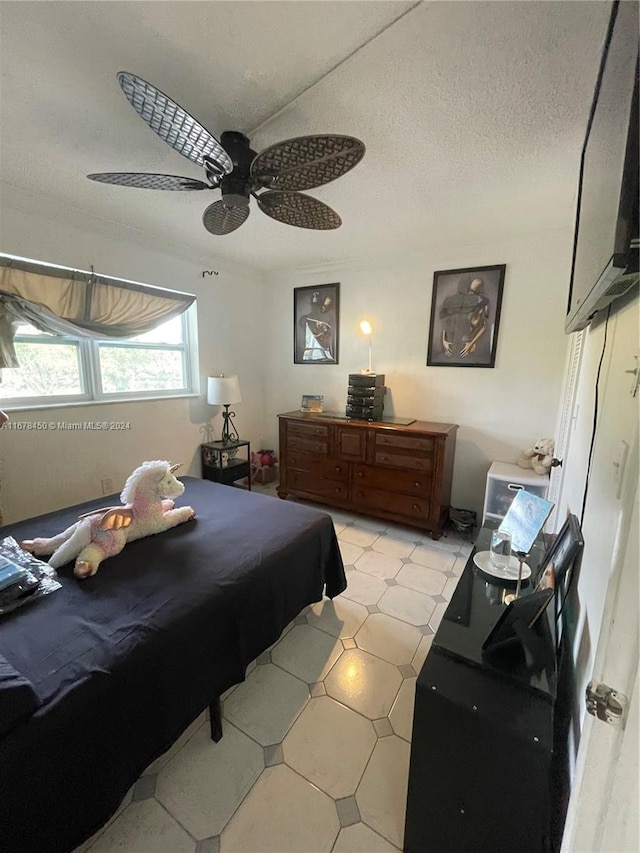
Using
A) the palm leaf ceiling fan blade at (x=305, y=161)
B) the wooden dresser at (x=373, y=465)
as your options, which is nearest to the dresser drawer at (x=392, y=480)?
the wooden dresser at (x=373, y=465)

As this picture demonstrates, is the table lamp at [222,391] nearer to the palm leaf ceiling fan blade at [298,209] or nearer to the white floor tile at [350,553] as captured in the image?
the white floor tile at [350,553]

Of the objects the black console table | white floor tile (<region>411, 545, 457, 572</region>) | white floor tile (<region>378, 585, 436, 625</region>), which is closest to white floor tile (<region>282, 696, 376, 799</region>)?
the black console table

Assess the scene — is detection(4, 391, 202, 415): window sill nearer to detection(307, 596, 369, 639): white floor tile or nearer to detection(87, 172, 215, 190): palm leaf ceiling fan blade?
detection(87, 172, 215, 190): palm leaf ceiling fan blade

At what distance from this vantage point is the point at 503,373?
279 centimetres

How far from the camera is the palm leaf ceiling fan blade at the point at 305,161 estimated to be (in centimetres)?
109

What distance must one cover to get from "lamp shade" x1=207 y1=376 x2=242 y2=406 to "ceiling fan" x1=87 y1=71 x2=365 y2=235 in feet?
5.44

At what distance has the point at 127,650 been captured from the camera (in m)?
0.98

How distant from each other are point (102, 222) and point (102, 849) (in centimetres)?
323

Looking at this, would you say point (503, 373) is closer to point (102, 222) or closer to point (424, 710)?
point (424, 710)

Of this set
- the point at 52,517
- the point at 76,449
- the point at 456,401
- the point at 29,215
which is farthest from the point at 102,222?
the point at 456,401

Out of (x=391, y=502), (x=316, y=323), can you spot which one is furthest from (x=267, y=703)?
(x=316, y=323)

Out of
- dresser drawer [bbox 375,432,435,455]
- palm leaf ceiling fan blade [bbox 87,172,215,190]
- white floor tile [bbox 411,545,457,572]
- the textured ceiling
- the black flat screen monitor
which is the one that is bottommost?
white floor tile [bbox 411,545,457,572]

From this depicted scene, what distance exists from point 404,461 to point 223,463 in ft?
5.69

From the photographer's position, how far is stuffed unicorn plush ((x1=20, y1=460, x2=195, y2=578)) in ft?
4.47
